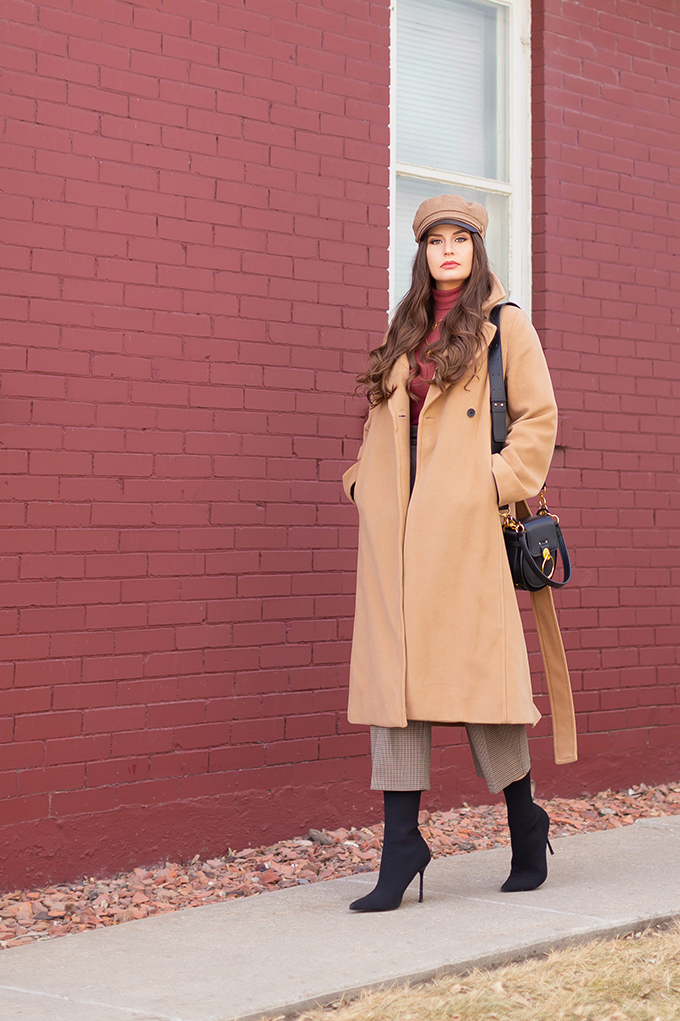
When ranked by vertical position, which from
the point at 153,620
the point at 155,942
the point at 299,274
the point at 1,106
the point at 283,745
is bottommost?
the point at 155,942

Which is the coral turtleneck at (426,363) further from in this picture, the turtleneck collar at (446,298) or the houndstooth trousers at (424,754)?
the houndstooth trousers at (424,754)

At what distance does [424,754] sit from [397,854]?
32 centimetres

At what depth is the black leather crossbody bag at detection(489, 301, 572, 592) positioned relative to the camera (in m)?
4.18

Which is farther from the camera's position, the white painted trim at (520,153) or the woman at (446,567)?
the white painted trim at (520,153)

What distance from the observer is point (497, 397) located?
424 cm

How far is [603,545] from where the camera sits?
247 inches

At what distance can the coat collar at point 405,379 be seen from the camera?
4230 mm

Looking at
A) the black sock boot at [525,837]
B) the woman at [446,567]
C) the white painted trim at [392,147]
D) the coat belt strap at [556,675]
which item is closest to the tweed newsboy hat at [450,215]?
the woman at [446,567]

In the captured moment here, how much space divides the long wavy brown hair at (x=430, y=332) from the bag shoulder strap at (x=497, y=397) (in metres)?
0.06

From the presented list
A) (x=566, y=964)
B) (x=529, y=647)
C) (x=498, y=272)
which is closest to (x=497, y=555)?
(x=566, y=964)

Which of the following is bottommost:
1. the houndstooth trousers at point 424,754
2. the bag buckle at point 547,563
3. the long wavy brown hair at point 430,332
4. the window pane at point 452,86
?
the houndstooth trousers at point 424,754

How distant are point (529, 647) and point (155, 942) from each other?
106 inches

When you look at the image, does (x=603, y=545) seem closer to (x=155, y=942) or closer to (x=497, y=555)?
(x=497, y=555)

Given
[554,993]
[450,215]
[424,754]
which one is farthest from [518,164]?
[554,993]
